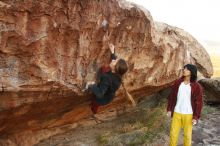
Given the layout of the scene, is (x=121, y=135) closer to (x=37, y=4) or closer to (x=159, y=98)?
(x=159, y=98)

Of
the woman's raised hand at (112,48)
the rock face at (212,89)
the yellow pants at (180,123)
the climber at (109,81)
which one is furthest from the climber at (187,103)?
the rock face at (212,89)

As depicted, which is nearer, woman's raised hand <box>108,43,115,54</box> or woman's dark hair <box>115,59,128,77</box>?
woman's dark hair <box>115,59,128,77</box>

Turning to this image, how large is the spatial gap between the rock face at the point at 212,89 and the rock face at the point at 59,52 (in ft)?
16.8

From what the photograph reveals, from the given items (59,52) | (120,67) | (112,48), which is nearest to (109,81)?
(120,67)

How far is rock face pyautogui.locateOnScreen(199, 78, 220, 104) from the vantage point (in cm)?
1491

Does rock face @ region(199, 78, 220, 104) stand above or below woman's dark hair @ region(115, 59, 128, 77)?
below

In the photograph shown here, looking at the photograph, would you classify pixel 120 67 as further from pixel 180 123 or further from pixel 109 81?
pixel 180 123

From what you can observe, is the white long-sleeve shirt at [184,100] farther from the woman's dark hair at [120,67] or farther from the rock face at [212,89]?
the rock face at [212,89]

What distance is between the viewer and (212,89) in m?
15.1

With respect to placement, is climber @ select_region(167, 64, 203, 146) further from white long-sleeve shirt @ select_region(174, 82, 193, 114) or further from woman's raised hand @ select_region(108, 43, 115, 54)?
woman's raised hand @ select_region(108, 43, 115, 54)

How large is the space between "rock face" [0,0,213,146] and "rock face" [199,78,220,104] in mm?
5133

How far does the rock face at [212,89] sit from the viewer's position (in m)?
14.9

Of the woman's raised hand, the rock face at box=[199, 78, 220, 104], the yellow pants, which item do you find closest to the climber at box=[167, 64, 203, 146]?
the yellow pants

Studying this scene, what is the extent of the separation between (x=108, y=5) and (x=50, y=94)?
2.31m
